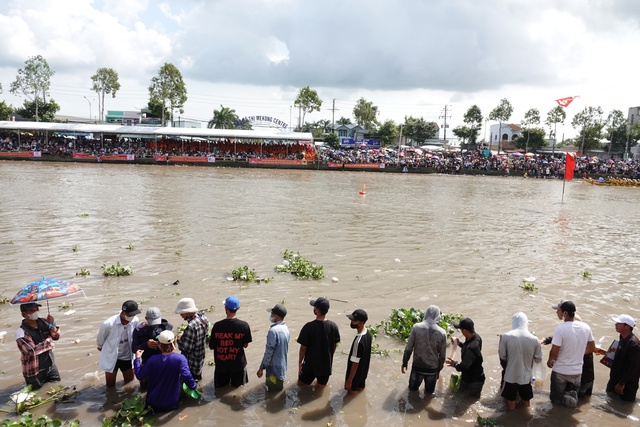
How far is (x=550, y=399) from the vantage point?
17.8 feet

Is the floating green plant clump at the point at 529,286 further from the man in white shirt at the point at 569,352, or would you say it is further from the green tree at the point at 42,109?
the green tree at the point at 42,109

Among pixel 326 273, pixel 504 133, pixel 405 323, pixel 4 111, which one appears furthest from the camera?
pixel 504 133

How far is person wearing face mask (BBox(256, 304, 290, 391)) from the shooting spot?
512cm

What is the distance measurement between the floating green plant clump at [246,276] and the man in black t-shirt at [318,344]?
4266 millimetres

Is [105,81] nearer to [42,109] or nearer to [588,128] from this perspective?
[42,109]

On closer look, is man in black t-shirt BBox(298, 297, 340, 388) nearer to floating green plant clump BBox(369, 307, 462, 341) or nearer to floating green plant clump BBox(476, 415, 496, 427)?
floating green plant clump BBox(476, 415, 496, 427)

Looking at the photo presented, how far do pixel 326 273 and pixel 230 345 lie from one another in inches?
205

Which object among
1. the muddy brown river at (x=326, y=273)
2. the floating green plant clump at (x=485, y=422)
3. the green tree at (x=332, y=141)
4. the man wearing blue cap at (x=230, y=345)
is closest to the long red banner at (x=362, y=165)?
the green tree at (x=332, y=141)

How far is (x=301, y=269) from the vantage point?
999 cm

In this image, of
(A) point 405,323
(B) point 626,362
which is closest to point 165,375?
(A) point 405,323

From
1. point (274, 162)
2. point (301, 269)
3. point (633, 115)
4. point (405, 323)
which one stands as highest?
point (633, 115)

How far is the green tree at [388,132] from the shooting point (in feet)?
266

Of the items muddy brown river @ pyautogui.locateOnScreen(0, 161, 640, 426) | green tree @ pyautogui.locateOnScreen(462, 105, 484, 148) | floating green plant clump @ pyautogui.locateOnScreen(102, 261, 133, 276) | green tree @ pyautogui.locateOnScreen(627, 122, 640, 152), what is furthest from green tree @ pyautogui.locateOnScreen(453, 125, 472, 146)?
floating green plant clump @ pyautogui.locateOnScreen(102, 261, 133, 276)

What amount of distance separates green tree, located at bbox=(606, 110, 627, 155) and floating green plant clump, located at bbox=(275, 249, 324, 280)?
85679 mm
